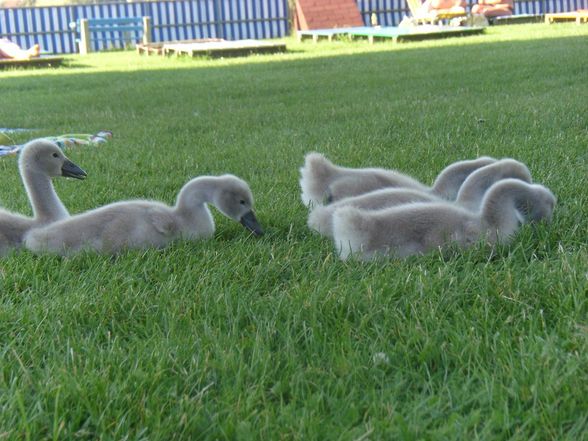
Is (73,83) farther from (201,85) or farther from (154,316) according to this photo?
(154,316)

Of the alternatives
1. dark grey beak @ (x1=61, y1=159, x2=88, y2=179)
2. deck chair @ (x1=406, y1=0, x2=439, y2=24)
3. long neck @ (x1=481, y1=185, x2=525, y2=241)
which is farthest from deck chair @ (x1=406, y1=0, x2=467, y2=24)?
long neck @ (x1=481, y1=185, x2=525, y2=241)

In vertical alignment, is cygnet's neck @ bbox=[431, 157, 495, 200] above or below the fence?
below

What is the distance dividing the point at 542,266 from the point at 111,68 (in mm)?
15461

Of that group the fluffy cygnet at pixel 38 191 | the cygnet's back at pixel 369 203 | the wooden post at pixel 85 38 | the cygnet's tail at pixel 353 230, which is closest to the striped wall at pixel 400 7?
the wooden post at pixel 85 38

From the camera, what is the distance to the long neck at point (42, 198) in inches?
157

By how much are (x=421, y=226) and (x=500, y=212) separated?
12.8 inches

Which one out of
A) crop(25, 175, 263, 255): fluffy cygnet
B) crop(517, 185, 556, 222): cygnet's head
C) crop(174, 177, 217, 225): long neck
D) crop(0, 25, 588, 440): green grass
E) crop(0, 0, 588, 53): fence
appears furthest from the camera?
crop(0, 0, 588, 53): fence

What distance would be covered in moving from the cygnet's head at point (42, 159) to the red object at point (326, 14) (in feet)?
78.8

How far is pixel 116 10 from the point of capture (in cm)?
3083

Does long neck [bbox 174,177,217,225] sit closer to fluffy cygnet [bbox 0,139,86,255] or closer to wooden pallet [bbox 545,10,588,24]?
fluffy cygnet [bbox 0,139,86,255]

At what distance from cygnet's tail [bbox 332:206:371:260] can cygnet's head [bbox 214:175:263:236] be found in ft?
2.30

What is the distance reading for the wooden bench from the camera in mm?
26312

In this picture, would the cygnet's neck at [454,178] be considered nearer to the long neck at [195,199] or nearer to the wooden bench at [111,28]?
the long neck at [195,199]

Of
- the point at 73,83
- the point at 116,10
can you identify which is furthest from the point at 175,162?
the point at 116,10
